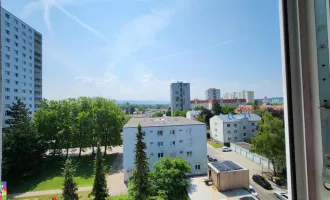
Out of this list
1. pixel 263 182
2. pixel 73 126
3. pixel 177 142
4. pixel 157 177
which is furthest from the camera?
pixel 177 142

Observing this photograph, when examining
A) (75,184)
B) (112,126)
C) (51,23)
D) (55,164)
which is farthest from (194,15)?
(112,126)

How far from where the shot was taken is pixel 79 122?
4.04m

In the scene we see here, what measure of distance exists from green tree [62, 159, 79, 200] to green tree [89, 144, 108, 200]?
1.75ft

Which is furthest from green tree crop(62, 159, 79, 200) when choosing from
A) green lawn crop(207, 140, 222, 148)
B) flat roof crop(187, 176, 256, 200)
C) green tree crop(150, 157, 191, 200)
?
green lawn crop(207, 140, 222, 148)

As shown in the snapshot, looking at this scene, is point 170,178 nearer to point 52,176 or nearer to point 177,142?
point 177,142

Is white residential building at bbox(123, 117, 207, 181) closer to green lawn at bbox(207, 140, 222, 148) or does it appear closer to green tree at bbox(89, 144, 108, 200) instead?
green lawn at bbox(207, 140, 222, 148)

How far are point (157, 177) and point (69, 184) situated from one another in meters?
1.89

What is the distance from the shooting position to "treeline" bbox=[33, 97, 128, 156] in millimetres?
3359

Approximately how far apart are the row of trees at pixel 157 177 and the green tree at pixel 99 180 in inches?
18.9

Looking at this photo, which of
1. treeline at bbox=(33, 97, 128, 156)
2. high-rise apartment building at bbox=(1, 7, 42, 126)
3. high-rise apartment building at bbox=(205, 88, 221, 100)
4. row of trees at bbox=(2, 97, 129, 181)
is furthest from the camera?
high-rise apartment building at bbox=(205, 88, 221, 100)

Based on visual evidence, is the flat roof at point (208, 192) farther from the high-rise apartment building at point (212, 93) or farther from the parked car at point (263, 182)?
the high-rise apartment building at point (212, 93)

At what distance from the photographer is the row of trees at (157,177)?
2.96m

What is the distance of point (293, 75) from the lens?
42 cm

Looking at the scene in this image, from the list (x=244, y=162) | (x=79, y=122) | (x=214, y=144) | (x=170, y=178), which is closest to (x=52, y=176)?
(x=79, y=122)
